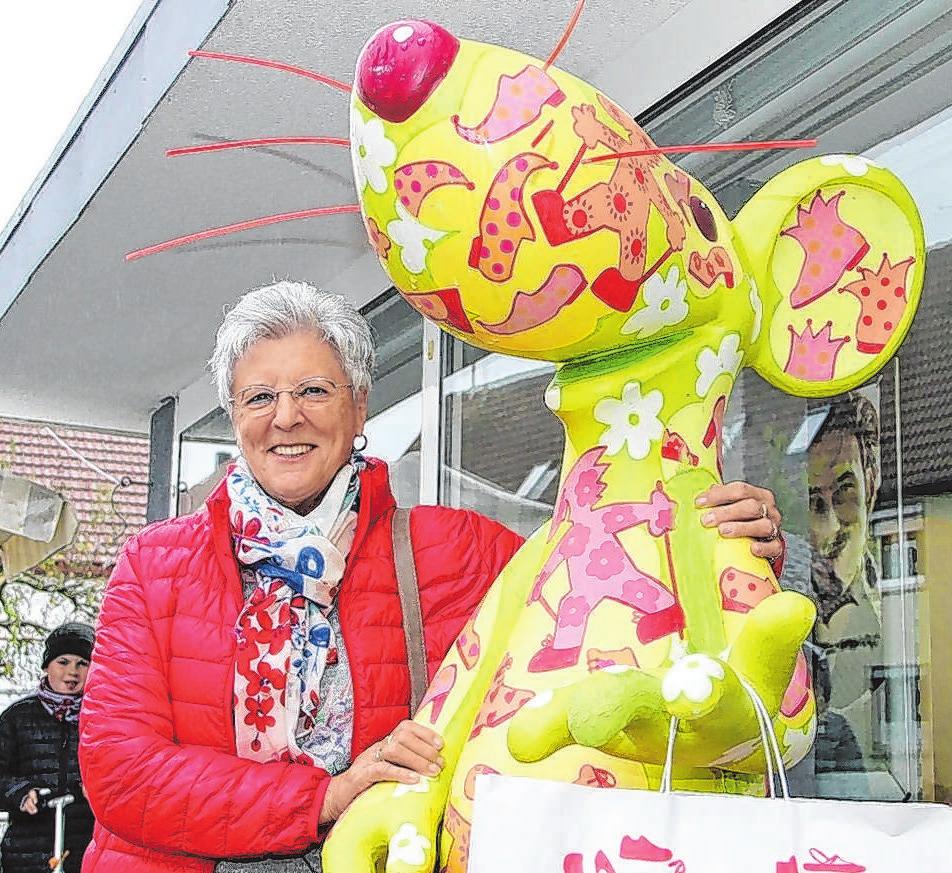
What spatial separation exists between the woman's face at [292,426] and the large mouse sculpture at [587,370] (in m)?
0.33

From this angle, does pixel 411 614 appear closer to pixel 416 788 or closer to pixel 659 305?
pixel 416 788

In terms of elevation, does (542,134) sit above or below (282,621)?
above

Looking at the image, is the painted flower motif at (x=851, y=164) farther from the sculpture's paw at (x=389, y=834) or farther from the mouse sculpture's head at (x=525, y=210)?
the sculpture's paw at (x=389, y=834)

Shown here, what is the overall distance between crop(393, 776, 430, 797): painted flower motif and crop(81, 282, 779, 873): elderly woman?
0.44 ft

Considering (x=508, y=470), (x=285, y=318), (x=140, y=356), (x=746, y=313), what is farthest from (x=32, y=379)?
(x=746, y=313)

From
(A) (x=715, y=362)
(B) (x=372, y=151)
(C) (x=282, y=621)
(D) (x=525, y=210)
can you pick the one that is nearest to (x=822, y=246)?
(A) (x=715, y=362)

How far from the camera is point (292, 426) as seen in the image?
1700 mm

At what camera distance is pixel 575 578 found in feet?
4.52

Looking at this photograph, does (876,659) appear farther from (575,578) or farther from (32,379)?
(32,379)

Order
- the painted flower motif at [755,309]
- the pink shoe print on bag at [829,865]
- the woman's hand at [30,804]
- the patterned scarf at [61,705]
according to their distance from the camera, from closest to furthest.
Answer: the pink shoe print on bag at [829,865] → the painted flower motif at [755,309] → the woman's hand at [30,804] → the patterned scarf at [61,705]

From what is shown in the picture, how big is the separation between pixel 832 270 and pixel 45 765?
359 centimetres

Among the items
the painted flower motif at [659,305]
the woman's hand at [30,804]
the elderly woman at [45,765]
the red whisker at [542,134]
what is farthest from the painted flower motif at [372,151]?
the woman's hand at [30,804]

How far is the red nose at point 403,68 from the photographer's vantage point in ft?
4.16

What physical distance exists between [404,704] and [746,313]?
615 mm
